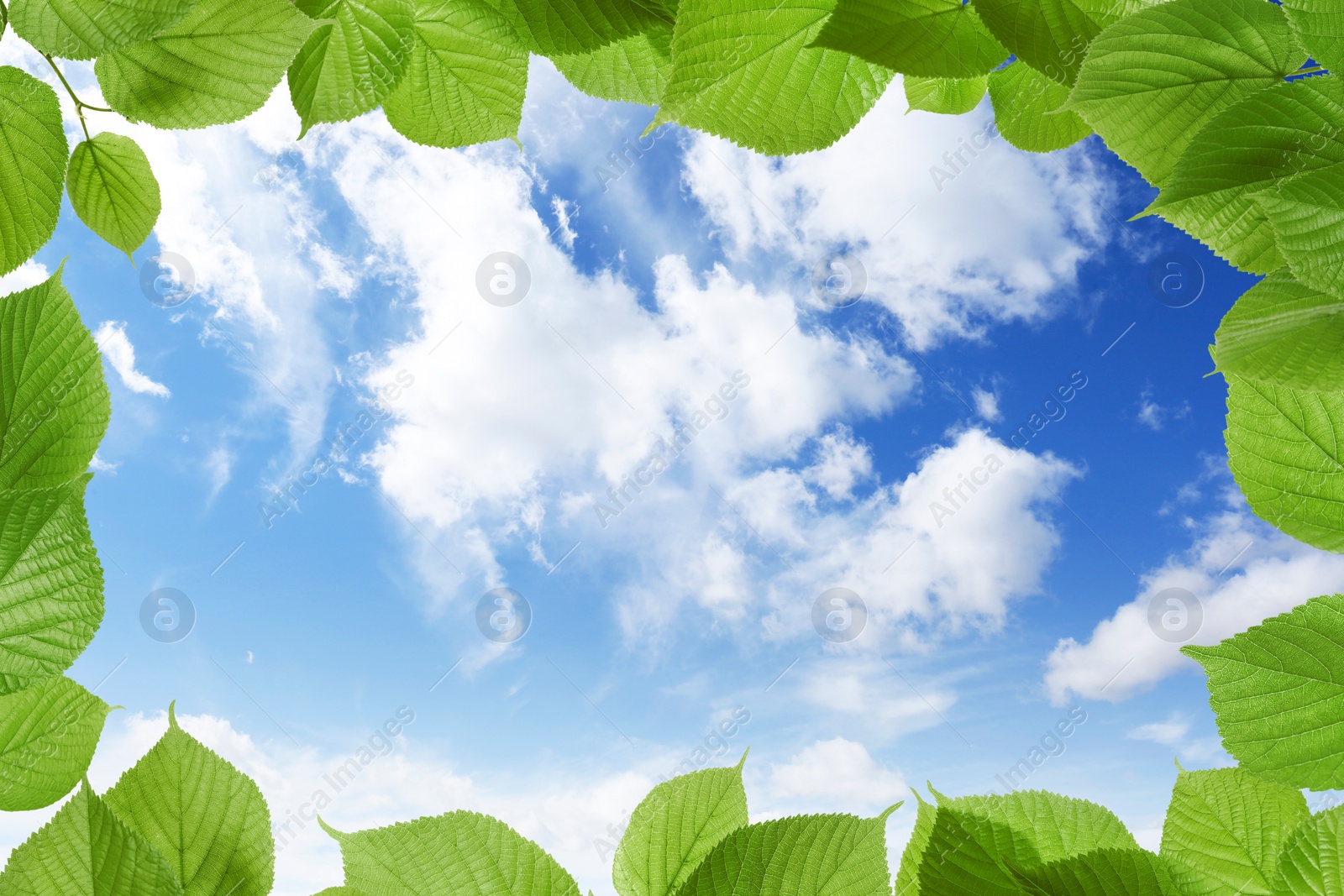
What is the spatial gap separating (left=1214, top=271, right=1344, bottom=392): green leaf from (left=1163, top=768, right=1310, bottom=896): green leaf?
10.8 inches

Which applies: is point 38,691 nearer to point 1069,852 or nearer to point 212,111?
point 212,111

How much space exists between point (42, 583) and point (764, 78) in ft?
1.82

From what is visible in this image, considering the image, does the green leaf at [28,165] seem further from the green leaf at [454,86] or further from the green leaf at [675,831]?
the green leaf at [675,831]

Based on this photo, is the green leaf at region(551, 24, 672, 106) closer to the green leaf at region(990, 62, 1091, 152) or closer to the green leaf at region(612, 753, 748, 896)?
the green leaf at region(990, 62, 1091, 152)

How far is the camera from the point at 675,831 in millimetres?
482

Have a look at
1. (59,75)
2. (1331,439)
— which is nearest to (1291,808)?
(1331,439)

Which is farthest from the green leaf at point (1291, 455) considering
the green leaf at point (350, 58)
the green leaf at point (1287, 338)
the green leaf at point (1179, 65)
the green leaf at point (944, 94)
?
the green leaf at point (350, 58)

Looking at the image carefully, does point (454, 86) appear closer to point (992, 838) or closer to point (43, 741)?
point (43, 741)

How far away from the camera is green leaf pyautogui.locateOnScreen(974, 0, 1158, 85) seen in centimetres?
50

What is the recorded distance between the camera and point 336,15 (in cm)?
61

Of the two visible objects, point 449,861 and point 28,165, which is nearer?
point 449,861

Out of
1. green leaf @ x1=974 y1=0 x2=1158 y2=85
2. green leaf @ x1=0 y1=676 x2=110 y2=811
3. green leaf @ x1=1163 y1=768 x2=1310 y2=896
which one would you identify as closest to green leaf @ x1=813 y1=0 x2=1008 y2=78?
green leaf @ x1=974 y1=0 x2=1158 y2=85

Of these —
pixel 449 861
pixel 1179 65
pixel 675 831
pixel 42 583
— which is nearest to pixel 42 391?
pixel 42 583

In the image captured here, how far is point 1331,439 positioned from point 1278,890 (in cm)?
29
